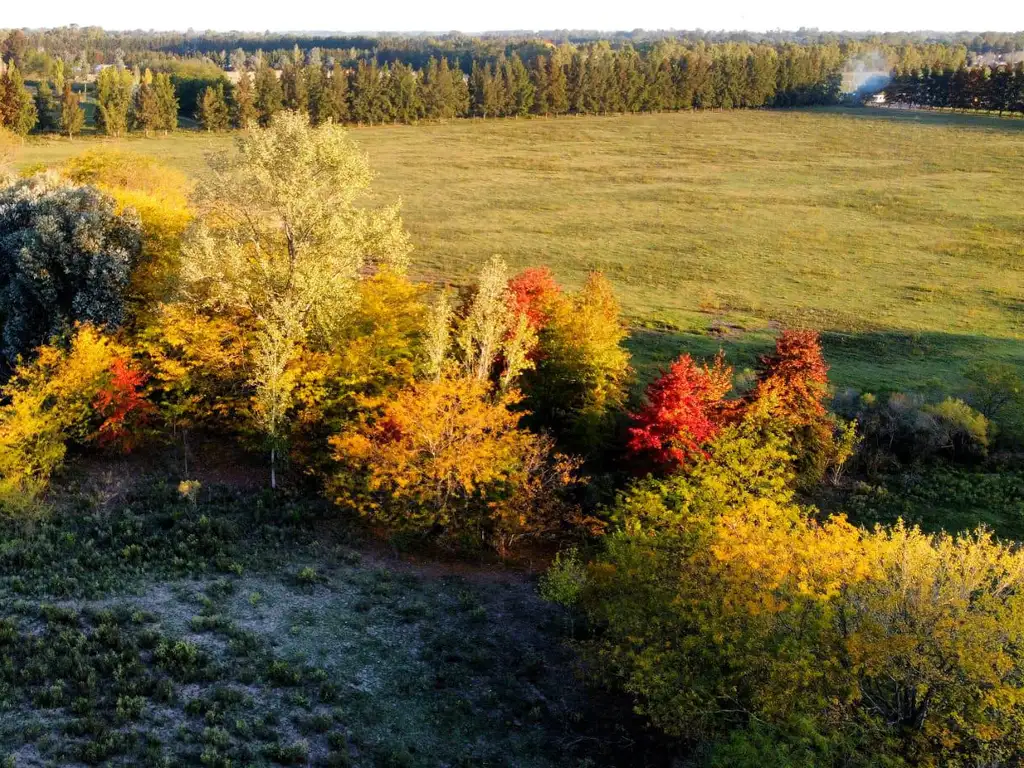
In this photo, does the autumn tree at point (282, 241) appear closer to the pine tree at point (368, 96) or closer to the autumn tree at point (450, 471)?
the autumn tree at point (450, 471)

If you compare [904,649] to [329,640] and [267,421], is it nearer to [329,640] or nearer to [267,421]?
[329,640]

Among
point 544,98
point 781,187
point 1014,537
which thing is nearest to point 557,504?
point 1014,537

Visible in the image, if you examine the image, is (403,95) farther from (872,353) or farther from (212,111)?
(872,353)

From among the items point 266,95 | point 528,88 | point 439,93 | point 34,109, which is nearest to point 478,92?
point 439,93

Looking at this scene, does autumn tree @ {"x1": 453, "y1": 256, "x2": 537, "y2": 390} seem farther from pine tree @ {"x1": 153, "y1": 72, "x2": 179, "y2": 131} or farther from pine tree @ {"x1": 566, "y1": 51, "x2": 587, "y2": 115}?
pine tree @ {"x1": 566, "y1": 51, "x2": 587, "y2": 115}

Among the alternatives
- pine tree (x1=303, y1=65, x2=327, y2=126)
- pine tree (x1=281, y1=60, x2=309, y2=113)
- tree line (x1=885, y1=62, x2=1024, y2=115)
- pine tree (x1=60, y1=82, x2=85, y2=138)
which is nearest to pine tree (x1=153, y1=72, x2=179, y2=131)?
pine tree (x1=60, y1=82, x2=85, y2=138)

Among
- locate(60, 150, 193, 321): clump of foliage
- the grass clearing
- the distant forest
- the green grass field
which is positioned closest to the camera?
the grass clearing

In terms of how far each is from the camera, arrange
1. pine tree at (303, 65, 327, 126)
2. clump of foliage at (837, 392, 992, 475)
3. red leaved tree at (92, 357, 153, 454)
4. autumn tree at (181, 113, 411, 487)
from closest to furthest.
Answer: autumn tree at (181, 113, 411, 487), red leaved tree at (92, 357, 153, 454), clump of foliage at (837, 392, 992, 475), pine tree at (303, 65, 327, 126)

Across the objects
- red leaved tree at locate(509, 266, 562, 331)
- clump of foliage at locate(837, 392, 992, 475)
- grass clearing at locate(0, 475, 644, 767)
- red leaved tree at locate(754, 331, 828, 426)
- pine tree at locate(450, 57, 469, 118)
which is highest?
pine tree at locate(450, 57, 469, 118)

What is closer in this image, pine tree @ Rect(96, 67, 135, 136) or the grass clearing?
the grass clearing
